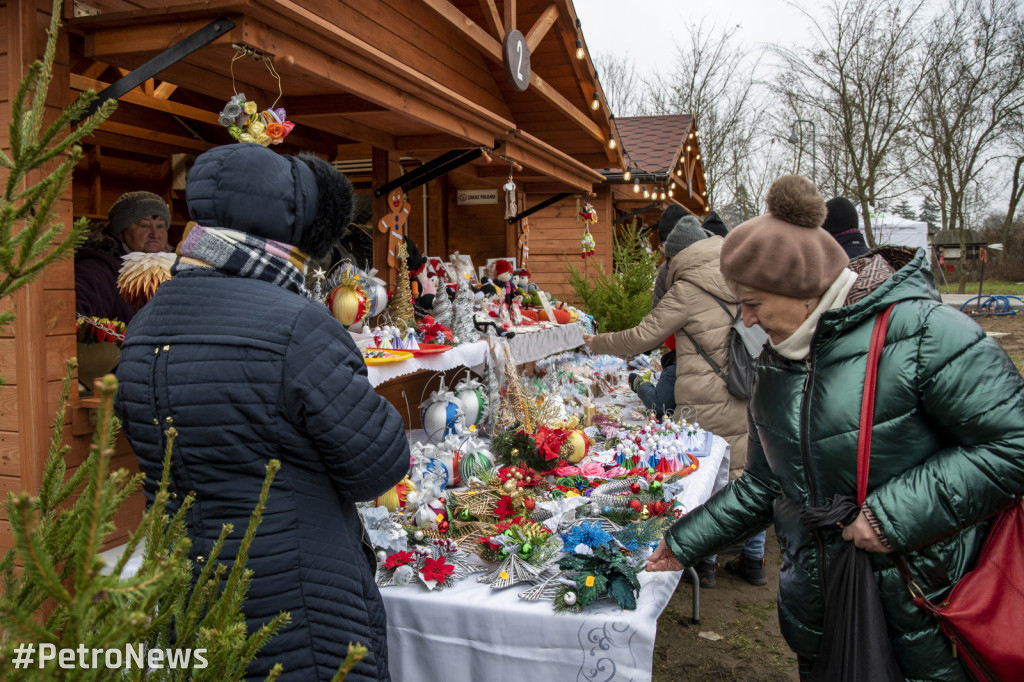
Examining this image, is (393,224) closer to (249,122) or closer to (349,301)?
(349,301)

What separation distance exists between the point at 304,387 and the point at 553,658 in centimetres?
121

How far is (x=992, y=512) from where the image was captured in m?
1.48

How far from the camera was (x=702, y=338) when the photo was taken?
405 centimetres

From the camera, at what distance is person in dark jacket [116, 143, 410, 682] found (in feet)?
4.78

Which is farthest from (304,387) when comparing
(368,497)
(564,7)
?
(564,7)

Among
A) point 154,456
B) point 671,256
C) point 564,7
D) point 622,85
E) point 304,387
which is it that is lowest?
point 154,456

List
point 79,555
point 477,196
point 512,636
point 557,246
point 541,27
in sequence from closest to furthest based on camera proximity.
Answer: point 79,555, point 512,636, point 541,27, point 477,196, point 557,246

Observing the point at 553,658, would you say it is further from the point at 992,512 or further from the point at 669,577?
the point at 992,512

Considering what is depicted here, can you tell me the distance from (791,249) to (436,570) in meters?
1.48

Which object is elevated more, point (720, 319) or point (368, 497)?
point (720, 319)

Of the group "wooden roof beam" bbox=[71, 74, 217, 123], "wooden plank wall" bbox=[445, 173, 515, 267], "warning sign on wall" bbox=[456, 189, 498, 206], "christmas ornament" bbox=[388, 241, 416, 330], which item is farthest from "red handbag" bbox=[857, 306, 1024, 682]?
"wooden plank wall" bbox=[445, 173, 515, 267]

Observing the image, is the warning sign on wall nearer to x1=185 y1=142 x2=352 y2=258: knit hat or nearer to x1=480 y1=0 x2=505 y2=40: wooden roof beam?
x1=480 y1=0 x2=505 y2=40: wooden roof beam

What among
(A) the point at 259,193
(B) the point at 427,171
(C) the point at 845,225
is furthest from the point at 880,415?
(B) the point at 427,171

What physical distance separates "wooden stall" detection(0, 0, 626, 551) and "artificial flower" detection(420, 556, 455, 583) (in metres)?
1.20
